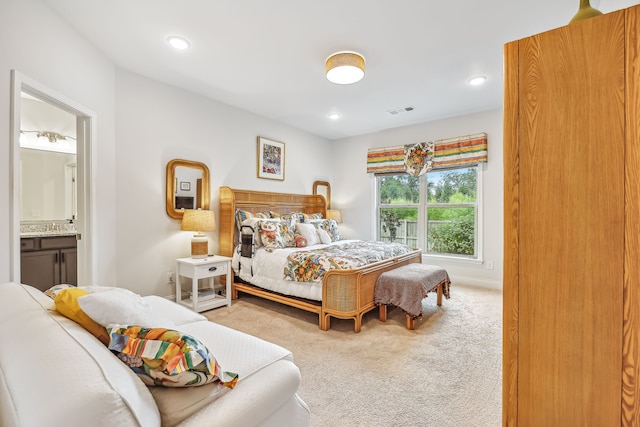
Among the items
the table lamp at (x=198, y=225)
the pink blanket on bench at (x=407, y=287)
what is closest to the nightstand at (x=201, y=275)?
the table lamp at (x=198, y=225)

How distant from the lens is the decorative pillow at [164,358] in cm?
86

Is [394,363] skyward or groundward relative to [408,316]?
groundward

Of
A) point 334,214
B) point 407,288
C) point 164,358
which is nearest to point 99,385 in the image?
point 164,358

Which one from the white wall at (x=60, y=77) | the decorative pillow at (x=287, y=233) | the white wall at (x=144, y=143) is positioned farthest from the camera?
the decorative pillow at (x=287, y=233)

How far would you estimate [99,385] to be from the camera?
646mm

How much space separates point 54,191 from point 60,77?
2175 millimetres

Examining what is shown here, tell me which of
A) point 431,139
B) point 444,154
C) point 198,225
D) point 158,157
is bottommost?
point 198,225

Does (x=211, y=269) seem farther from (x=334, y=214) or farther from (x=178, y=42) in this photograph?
(x=334, y=214)

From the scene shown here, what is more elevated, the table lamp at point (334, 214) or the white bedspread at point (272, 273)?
the table lamp at point (334, 214)

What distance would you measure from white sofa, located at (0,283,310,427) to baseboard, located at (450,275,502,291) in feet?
12.8

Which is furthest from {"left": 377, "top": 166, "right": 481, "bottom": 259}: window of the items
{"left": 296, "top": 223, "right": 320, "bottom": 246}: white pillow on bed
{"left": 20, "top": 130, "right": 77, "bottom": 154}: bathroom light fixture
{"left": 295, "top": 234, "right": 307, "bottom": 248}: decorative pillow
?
{"left": 20, "top": 130, "right": 77, "bottom": 154}: bathroom light fixture

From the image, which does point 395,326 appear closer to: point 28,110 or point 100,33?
point 100,33

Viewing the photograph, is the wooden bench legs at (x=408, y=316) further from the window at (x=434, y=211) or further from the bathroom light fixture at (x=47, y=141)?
the bathroom light fixture at (x=47, y=141)

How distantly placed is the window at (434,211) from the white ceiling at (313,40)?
52.5 inches
